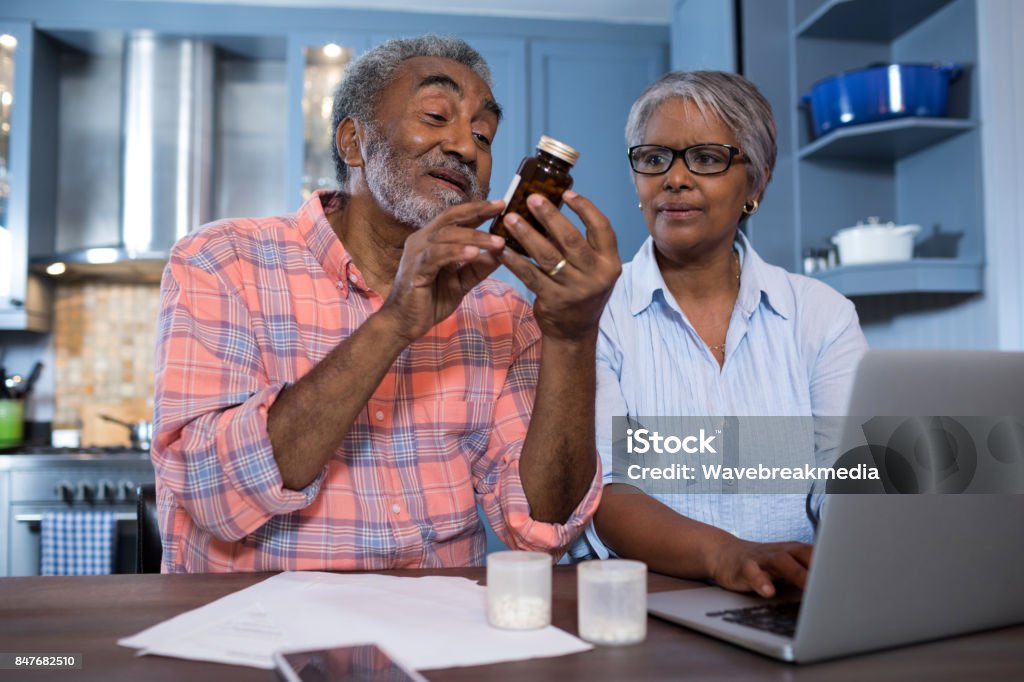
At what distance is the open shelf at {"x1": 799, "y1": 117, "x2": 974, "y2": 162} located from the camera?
2.17 meters

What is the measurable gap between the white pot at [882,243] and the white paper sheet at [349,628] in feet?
5.80

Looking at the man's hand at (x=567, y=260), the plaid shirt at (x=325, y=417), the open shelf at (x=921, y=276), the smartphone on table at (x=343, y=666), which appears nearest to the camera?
the smartphone on table at (x=343, y=666)

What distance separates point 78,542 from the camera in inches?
105

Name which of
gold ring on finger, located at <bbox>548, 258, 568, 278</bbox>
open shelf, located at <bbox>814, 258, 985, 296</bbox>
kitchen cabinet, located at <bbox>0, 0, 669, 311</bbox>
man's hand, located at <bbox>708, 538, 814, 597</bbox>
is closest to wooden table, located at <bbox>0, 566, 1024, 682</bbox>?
man's hand, located at <bbox>708, 538, 814, 597</bbox>

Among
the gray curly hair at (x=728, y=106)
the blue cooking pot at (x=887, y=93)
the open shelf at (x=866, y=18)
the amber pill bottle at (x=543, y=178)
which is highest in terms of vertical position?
the open shelf at (x=866, y=18)

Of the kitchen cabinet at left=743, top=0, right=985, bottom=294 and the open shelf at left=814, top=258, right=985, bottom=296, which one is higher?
the kitchen cabinet at left=743, top=0, right=985, bottom=294

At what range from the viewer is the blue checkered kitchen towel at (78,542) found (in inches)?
105

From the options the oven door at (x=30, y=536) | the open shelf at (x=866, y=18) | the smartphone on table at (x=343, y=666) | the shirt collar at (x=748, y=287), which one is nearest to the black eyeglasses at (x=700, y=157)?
the shirt collar at (x=748, y=287)

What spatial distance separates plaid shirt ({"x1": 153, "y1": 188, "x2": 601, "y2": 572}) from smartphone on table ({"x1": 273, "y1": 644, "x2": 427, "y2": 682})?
399 millimetres

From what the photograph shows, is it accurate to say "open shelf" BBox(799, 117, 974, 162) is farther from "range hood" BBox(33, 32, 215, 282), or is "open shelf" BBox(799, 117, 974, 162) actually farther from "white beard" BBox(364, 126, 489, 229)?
"range hood" BBox(33, 32, 215, 282)

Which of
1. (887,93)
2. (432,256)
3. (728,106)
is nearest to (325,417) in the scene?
(432,256)

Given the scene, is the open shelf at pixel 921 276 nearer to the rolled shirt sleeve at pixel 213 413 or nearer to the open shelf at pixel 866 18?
the open shelf at pixel 866 18

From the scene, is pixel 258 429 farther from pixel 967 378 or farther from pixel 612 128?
pixel 612 128

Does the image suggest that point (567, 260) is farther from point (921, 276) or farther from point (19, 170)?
point (19, 170)
